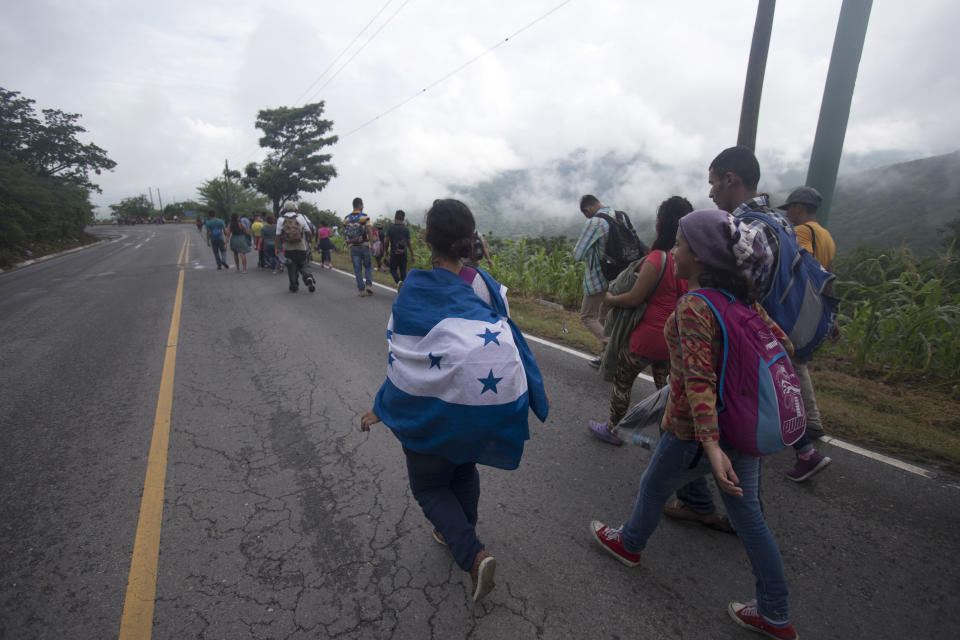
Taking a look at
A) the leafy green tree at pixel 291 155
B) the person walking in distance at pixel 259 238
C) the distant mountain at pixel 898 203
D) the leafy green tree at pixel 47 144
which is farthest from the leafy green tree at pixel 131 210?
the distant mountain at pixel 898 203

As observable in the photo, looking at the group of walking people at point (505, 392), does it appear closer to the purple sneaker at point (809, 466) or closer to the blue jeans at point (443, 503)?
the blue jeans at point (443, 503)

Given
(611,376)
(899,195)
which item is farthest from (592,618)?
(899,195)

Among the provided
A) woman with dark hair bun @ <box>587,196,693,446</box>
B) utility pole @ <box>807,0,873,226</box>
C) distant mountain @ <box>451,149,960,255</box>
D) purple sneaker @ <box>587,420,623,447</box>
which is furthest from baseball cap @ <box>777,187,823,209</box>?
distant mountain @ <box>451,149,960,255</box>

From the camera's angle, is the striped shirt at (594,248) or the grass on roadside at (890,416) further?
the striped shirt at (594,248)

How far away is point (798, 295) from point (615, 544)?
1.61 meters

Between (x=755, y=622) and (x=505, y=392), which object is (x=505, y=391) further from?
(x=755, y=622)

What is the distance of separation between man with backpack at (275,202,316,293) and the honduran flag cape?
A: 8286 mm

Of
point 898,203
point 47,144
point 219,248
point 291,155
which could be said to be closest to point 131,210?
point 47,144

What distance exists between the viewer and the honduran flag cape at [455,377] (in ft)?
5.31

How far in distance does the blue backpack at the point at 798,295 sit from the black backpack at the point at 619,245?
1687 mm

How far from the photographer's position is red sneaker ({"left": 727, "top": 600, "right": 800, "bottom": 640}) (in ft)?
5.92

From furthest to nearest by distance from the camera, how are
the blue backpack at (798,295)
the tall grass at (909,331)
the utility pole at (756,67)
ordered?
1. the utility pole at (756,67)
2. the tall grass at (909,331)
3. the blue backpack at (798,295)

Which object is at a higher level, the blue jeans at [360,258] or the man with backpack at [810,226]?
the man with backpack at [810,226]

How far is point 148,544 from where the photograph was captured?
7.77 feet
